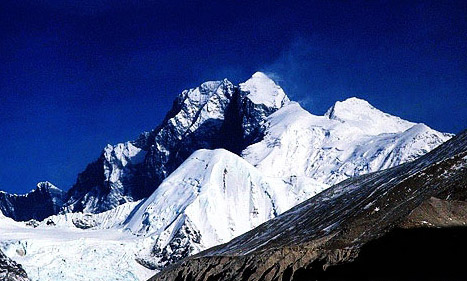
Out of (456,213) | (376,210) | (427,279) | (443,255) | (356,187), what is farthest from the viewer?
(356,187)

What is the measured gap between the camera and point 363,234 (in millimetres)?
86125

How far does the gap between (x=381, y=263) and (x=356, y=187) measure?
114 m

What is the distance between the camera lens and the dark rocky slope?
50.0 metres

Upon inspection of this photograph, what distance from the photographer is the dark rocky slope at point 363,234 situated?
164 ft

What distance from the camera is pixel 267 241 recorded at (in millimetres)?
148125

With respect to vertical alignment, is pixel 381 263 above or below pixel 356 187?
below

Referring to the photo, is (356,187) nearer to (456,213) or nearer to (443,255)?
(456,213)

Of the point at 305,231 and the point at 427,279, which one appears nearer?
the point at 427,279

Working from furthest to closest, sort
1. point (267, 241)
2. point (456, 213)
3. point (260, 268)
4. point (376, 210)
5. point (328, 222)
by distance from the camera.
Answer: point (267, 241), point (328, 222), point (376, 210), point (260, 268), point (456, 213)

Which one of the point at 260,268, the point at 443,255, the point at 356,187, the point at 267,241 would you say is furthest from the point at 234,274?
the point at 356,187

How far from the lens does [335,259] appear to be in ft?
206

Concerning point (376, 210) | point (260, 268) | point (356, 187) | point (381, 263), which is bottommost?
point (381, 263)

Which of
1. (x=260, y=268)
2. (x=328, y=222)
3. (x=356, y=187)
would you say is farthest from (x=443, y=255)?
(x=356, y=187)

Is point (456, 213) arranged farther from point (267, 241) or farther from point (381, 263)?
point (267, 241)
